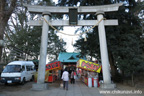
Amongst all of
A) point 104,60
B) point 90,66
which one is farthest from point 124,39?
point 90,66

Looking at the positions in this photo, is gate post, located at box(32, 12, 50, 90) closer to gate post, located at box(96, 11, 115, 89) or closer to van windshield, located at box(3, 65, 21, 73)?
van windshield, located at box(3, 65, 21, 73)

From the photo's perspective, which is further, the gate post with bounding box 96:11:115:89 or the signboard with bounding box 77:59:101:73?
the signboard with bounding box 77:59:101:73

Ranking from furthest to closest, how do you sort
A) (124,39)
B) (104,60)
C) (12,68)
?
(124,39), (12,68), (104,60)

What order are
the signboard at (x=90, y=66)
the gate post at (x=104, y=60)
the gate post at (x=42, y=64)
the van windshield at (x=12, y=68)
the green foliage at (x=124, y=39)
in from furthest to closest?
1. the van windshield at (x=12, y=68)
2. the signboard at (x=90, y=66)
3. the green foliage at (x=124, y=39)
4. the gate post at (x=104, y=60)
5. the gate post at (x=42, y=64)

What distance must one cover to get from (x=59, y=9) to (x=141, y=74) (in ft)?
35.5

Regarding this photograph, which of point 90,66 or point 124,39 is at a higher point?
point 124,39

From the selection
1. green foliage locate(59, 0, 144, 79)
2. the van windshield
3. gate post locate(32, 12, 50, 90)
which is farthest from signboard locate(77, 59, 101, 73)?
the van windshield

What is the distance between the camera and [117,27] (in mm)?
11164

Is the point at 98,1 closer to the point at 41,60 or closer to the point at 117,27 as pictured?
the point at 117,27

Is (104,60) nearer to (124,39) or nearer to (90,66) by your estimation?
(90,66)

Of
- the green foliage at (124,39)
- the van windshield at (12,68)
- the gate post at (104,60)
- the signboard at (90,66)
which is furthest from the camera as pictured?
the van windshield at (12,68)

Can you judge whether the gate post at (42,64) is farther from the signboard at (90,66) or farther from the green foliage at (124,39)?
the green foliage at (124,39)

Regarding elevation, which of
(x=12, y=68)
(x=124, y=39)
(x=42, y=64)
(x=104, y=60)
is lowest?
(x=12, y=68)

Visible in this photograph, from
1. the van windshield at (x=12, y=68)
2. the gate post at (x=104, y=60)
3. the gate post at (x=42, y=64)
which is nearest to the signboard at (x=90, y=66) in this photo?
the gate post at (x=104, y=60)
